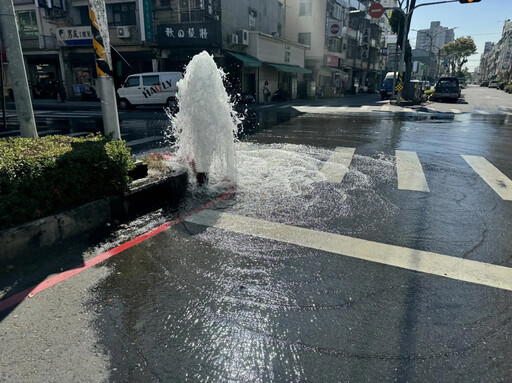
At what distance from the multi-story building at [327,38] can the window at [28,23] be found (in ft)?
79.4

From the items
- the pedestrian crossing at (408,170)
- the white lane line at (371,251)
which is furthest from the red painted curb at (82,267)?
the pedestrian crossing at (408,170)

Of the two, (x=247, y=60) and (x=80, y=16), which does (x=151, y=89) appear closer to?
(x=247, y=60)

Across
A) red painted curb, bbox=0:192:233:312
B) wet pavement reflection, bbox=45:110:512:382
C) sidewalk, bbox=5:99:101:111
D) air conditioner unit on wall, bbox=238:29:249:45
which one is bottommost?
wet pavement reflection, bbox=45:110:512:382

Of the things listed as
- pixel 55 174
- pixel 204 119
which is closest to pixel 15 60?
pixel 55 174

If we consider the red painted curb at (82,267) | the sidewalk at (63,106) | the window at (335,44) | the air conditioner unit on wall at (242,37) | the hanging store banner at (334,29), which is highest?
the hanging store banner at (334,29)

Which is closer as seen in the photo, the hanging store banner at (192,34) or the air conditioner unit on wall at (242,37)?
the hanging store banner at (192,34)

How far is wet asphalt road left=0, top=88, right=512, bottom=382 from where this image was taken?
2.36 meters

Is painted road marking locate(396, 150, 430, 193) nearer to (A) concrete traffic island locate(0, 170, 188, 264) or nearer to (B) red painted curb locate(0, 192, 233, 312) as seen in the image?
(B) red painted curb locate(0, 192, 233, 312)

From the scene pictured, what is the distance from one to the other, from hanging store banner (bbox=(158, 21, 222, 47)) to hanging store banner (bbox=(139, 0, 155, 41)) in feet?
2.58

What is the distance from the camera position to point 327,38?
4078 centimetres

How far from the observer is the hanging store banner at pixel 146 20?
22.9m

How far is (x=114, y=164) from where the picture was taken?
15.1ft

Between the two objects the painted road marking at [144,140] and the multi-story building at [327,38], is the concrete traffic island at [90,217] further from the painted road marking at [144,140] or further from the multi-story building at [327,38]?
the multi-story building at [327,38]

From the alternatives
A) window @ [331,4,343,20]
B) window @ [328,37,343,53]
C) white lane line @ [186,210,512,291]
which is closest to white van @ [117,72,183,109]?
white lane line @ [186,210,512,291]
